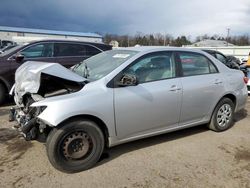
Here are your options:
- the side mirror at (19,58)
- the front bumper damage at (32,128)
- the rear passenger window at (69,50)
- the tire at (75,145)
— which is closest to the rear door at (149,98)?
the tire at (75,145)

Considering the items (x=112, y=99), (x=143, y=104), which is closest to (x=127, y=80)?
(x=112, y=99)

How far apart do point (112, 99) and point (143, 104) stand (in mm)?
531

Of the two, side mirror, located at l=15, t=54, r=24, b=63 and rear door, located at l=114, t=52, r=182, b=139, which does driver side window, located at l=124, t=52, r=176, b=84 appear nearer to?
rear door, located at l=114, t=52, r=182, b=139

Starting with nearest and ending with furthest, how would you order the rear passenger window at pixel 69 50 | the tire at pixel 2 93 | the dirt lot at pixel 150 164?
the dirt lot at pixel 150 164, the tire at pixel 2 93, the rear passenger window at pixel 69 50

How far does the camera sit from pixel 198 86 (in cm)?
470

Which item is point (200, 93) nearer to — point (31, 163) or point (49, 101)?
point (49, 101)

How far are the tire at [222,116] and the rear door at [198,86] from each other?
0.19 metres

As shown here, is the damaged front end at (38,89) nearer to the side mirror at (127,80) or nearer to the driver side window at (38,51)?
the side mirror at (127,80)

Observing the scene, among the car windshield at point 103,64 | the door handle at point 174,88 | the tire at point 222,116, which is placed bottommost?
the tire at point 222,116

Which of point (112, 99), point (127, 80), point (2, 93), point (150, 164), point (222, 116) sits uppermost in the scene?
point (127, 80)

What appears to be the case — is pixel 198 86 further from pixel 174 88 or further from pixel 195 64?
pixel 174 88

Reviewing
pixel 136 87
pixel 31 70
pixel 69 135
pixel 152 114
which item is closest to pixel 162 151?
pixel 152 114

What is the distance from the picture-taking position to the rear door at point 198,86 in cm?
459

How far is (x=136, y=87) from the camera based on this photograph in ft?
13.0
